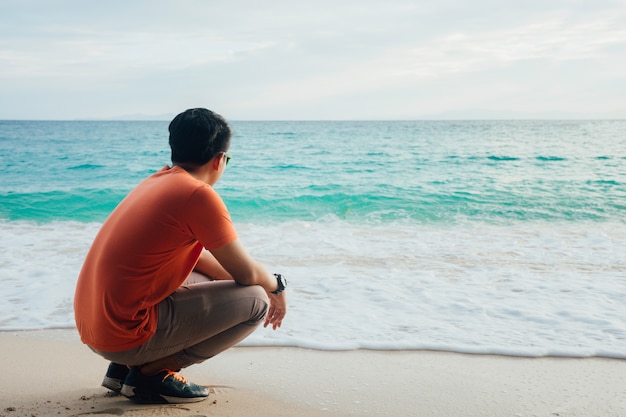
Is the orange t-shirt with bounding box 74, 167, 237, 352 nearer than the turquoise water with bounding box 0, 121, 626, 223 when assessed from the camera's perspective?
Yes

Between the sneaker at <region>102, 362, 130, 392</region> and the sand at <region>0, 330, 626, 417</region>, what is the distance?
0.06 m

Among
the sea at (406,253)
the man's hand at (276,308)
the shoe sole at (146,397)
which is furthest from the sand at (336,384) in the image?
the man's hand at (276,308)

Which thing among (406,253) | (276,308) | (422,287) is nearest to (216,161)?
(276,308)

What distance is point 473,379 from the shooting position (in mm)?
2793

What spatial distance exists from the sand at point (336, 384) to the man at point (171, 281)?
0.69ft

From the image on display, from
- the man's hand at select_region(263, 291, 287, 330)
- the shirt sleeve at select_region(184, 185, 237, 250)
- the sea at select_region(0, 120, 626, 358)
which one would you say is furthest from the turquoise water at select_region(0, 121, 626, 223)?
the shirt sleeve at select_region(184, 185, 237, 250)

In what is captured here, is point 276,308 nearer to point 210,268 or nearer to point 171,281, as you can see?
point 210,268

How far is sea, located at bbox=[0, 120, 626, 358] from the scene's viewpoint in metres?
3.60

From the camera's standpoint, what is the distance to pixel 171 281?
218cm

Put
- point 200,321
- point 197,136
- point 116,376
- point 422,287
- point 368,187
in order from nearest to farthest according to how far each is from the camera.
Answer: point 197,136 < point 200,321 < point 116,376 < point 422,287 < point 368,187

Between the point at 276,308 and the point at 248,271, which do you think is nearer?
the point at 248,271

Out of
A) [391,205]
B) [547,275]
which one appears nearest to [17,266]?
[547,275]

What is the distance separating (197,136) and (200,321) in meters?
0.76

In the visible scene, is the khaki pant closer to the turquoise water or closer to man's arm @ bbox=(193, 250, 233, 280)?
man's arm @ bbox=(193, 250, 233, 280)
